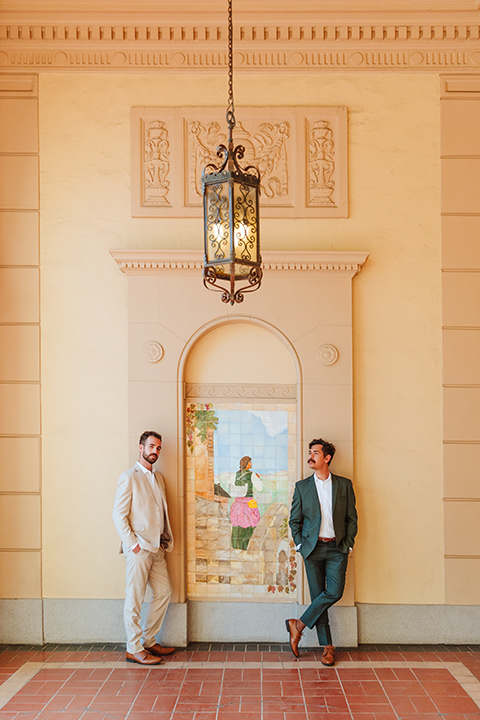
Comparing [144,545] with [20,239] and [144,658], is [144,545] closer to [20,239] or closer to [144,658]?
[144,658]

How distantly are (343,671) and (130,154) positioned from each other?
4.78m

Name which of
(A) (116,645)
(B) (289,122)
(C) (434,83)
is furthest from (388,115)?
(A) (116,645)

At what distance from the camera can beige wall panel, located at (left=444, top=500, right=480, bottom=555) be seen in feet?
18.2

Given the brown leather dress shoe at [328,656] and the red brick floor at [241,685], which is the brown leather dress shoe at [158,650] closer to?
the red brick floor at [241,685]

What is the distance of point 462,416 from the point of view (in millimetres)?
5602

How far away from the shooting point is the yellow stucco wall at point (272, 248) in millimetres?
5598

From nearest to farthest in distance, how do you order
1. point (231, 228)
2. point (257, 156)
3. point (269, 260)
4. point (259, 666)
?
point (231, 228)
point (259, 666)
point (269, 260)
point (257, 156)

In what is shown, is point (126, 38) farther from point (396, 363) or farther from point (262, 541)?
point (262, 541)

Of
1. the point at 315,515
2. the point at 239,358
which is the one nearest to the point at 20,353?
the point at 239,358

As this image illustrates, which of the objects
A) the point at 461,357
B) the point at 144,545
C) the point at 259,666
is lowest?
the point at 259,666

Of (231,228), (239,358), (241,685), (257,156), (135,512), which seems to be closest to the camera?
(231,228)

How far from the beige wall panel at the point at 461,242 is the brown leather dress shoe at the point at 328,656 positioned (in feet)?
11.3

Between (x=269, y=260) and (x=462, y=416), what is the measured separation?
222 cm

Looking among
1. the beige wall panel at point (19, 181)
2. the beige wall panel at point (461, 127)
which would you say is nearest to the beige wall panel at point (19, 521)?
the beige wall panel at point (19, 181)
